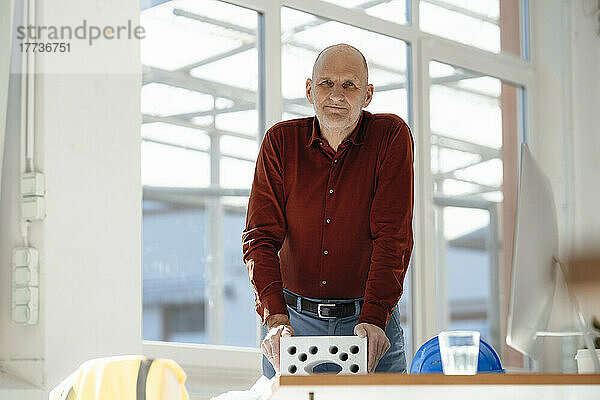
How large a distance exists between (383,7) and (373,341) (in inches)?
104

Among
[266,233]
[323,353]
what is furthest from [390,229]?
[323,353]

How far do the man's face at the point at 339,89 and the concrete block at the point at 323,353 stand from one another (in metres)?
0.94

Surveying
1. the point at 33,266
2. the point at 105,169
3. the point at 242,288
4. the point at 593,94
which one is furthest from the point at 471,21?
the point at 33,266

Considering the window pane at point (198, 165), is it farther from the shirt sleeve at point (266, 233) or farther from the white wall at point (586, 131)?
the white wall at point (586, 131)

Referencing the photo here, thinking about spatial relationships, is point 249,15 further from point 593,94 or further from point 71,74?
point 593,94

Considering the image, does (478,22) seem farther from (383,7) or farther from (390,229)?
(390,229)

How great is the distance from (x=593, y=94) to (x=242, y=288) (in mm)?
2525

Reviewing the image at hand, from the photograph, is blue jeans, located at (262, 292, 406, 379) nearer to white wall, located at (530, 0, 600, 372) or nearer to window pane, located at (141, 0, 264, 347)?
window pane, located at (141, 0, 264, 347)

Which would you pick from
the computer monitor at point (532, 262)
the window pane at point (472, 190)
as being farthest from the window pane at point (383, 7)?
the computer monitor at point (532, 262)

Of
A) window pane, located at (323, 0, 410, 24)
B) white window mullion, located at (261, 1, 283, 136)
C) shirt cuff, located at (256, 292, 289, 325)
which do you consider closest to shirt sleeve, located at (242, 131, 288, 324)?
shirt cuff, located at (256, 292, 289, 325)

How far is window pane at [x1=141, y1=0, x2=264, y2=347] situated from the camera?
3422 millimetres

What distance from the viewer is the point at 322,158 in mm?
2393

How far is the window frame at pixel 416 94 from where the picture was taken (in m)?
3.55

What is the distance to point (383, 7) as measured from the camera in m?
4.35
